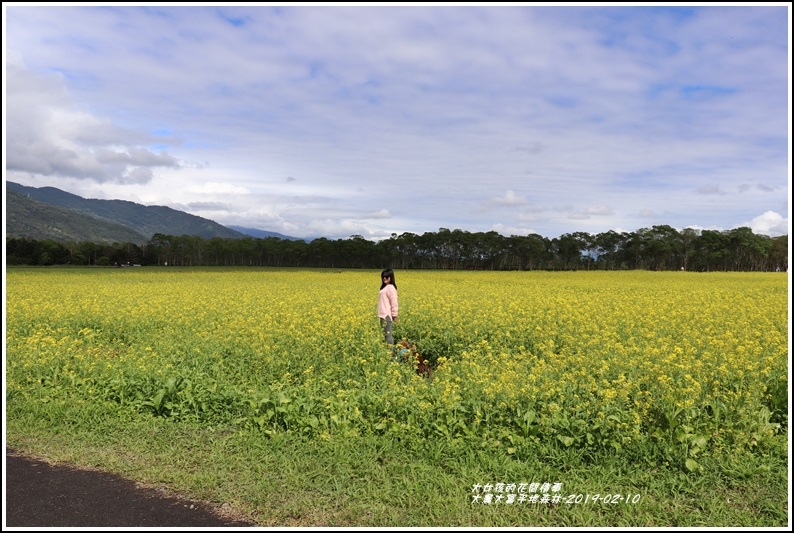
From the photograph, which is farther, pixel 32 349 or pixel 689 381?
pixel 32 349

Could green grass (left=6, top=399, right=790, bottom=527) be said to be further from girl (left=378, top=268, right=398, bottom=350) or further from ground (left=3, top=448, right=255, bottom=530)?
girl (left=378, top=268, right=398, bottom=350)

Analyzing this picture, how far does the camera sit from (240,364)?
30.1ft

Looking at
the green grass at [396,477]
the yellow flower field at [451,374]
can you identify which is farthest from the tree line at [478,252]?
the green grass at [396,477]

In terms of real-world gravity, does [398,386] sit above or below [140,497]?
above

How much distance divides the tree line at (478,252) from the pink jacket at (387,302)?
61.3 meters

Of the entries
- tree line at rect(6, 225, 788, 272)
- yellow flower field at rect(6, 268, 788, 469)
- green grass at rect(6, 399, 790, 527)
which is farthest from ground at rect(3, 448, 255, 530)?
tree line at rect(6, 225, 788, 272)

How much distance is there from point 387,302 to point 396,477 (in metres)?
5.46

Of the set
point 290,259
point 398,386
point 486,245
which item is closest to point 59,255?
point 290,259

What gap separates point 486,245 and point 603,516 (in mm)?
73564

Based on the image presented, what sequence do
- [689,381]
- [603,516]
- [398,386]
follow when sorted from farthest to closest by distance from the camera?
1. [398,386]
2. [689,381]
3. [603,516]

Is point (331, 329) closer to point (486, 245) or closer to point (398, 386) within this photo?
point (398, 386)

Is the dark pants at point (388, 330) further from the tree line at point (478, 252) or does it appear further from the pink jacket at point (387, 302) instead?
the tree line at point (478, 252)

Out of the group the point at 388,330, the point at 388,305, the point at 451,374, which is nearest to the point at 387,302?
the point at 388,305

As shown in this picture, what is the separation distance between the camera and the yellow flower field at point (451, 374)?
19.9 feet
